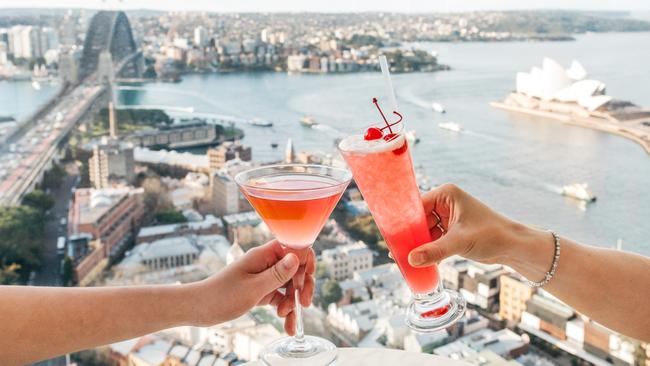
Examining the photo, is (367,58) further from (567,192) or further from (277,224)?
(277,224)

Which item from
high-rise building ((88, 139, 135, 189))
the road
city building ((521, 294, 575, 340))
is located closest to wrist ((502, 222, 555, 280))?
city building ((521, 294, 575, 340))

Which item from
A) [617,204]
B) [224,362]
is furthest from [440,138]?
[224,362]

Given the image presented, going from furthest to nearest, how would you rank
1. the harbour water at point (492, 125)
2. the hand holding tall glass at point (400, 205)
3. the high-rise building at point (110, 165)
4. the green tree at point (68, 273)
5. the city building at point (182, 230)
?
1. the high-rise building at point (110, 165)
2. the city building at point (182, 230)
3. the green tree at point (68, 273)
4. the harbour water at point (492, 125)
5. the hand holding tall glass at point (400, 205)

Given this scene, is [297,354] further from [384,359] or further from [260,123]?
[260,123]

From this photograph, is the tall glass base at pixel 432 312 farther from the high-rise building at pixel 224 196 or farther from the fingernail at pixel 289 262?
the high-rise building at pixel 224 196

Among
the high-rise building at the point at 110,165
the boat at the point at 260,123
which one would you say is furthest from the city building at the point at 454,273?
the high-rise building at the point at 110,165

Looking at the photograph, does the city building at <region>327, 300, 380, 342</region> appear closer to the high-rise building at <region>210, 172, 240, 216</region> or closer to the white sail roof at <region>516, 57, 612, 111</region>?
the high-rise building at <region>210, 172, 240, 216</region>

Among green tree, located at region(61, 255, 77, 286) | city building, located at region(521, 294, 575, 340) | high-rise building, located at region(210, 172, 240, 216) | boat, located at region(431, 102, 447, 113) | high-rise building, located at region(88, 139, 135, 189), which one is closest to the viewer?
city building, located at region(521, 294, 575, 340)
